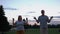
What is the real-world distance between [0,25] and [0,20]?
40.3 inches

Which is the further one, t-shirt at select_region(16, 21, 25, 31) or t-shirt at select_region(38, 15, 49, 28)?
t-shirt at select_region(16, 21, 25, 31)

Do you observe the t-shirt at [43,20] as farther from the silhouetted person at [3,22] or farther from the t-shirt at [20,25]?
the silhouetted person at [3,22]

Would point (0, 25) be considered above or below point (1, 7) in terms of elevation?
below

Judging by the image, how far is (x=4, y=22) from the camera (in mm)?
47812

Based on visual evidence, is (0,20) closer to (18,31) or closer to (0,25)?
(0,25)

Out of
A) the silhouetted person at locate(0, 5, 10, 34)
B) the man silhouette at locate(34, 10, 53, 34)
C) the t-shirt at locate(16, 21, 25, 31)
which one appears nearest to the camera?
the man silhouette at locate(34, 10, 53, 34)

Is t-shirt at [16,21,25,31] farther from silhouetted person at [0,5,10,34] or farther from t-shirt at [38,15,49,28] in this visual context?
silhouetted person at [0,5,10,34]

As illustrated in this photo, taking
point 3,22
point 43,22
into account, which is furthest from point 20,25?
point 3,22

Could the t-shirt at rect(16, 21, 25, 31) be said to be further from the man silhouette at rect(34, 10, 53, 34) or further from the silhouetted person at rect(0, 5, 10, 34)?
the silhouetted person at rect(0, 5, 10, 34)

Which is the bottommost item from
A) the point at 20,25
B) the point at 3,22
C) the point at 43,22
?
the point at 3,22

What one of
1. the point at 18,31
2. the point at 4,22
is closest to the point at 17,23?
the point at 18,31

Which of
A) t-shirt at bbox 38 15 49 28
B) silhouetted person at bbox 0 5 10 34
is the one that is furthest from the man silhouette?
silhouetted person at bbox 0 5 10 34

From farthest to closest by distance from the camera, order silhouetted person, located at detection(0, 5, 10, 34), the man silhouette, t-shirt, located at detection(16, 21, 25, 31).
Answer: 1. silhouetted person, located at detection(0, 5, 10, 34)
2. t-shirt, located at detection(16, 21, 25, 31)
3. the man silhouette

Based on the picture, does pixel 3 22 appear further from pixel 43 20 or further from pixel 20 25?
pixel 43 20
